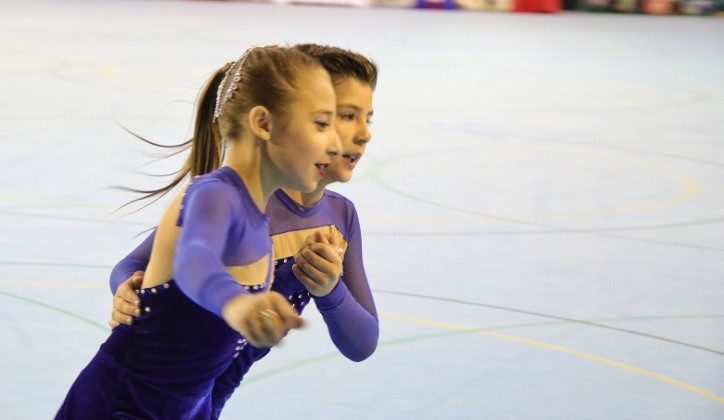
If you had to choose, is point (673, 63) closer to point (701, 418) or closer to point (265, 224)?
point (701, 418)

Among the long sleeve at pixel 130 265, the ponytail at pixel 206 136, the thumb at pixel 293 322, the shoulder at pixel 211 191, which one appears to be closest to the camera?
the thumb at pixel 293 322

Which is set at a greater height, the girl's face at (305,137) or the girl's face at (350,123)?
the girl's face at (305,137)

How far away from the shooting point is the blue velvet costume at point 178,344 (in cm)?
190

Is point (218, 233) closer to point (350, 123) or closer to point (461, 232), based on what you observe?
point (350, 123)

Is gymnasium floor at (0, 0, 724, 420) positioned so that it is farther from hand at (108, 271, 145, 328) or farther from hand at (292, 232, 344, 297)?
hand at (292, 232, 344, 297)

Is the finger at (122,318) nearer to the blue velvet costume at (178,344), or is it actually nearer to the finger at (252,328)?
the blue velvet costume at (178,344)

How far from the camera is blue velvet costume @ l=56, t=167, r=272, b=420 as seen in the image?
190cm

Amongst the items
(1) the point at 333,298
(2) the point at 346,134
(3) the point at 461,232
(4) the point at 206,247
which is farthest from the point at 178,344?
(3) the point at 461,232

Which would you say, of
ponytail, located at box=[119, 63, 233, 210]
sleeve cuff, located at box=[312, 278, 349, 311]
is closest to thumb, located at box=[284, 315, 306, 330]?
sleeve cuff, located at box=[312, 278, 349, 311]

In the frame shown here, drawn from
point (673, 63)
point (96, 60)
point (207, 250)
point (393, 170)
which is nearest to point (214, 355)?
point (207, 250)

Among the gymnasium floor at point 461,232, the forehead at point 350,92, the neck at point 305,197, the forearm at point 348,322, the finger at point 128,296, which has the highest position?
the forehead at point 350,92

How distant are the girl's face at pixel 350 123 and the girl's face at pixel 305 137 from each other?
278 mm

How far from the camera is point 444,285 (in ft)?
15.2

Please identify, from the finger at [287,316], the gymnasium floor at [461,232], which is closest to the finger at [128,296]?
the finger at [287,316]
